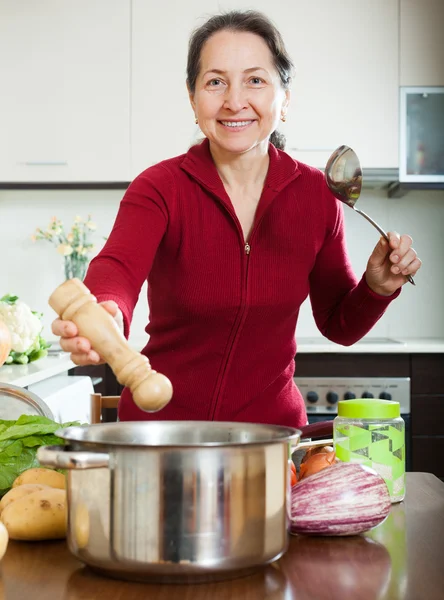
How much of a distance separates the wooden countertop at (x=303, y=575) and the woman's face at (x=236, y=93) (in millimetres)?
760

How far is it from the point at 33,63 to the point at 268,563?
298 centimetres

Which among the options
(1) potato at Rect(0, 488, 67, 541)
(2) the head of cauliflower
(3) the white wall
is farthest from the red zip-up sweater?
(3) the white wall

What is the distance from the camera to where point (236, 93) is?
1.35 m

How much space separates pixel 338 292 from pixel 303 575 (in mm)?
942

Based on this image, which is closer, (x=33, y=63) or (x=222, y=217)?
(x=222, y=217)

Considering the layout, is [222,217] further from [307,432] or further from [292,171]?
[307,432]

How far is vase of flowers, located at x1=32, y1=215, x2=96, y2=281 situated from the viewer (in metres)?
3.46

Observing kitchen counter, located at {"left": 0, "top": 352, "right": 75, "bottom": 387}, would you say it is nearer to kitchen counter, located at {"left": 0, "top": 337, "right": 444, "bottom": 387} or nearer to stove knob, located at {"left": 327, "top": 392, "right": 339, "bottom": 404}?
kitchen counter, located at {"left": 0, "top": 337, "right": 444, "bottom": 387}

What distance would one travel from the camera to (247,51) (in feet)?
4.56

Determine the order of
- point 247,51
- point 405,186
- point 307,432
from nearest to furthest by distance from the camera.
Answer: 1. point 307,432
2. point 247,51
3. point 405,186

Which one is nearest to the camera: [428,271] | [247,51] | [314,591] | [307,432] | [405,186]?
[314,591]

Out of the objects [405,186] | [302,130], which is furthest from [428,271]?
[302,130]

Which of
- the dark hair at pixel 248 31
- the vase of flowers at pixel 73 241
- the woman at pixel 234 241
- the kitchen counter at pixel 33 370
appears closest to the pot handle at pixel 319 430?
the woman at pixel 234 241

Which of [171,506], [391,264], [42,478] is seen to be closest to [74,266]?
[391,264]
